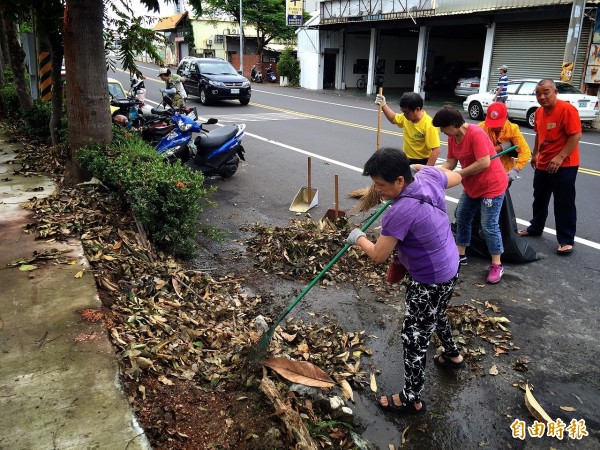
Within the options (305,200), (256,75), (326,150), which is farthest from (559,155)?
(256,75)

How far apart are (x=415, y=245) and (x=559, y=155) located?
3.47m

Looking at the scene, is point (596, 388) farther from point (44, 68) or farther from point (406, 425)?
point (44, 68)

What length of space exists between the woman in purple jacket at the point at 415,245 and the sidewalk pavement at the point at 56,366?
5.25 ft

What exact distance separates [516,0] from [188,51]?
40.5 meters

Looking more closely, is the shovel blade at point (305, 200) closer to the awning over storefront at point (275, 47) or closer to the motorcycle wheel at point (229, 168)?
the motorcycle wheel at point (229, 168)

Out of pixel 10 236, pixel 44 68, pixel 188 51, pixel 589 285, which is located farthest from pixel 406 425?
pixel 188 51

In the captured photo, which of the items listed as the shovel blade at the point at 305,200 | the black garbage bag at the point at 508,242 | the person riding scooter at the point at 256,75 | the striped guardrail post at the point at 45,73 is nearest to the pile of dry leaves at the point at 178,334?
the black garbage bag at the point at 508,242

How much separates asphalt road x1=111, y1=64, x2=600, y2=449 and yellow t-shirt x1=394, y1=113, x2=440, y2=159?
1409 mm

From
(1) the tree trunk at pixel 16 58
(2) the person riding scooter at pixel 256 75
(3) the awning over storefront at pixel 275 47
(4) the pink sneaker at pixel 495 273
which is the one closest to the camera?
(4) the pink sneaker at pixel 495 273

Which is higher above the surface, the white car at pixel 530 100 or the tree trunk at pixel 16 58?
the tree trunk at pixel 16 58

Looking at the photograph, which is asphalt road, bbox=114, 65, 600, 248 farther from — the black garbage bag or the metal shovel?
the black garbage bag

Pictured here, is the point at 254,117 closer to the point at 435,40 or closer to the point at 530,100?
the point at 530,100

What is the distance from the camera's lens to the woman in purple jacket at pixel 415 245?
2.75 meters

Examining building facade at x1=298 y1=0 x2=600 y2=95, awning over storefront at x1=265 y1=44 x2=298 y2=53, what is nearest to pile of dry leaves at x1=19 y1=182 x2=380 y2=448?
building facade at x1=298 y1=0 x2=600 y2=95
